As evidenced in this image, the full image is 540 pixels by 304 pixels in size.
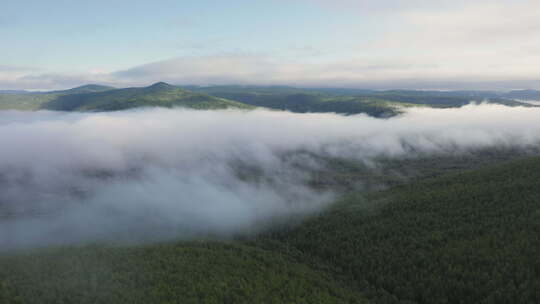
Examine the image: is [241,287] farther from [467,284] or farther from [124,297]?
[467,284]

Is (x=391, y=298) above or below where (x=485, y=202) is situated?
below

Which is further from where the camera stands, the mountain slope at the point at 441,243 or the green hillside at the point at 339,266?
the mountain slope at the point at 441,243

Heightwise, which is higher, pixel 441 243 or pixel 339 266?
pixel 441 243

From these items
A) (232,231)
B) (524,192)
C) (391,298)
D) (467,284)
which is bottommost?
(232,231)

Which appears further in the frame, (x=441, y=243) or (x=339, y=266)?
(x=441, y=243)

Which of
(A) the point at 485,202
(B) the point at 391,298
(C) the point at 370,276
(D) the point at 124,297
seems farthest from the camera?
(A) the point at 485,202

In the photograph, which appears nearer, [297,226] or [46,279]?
[46,279]

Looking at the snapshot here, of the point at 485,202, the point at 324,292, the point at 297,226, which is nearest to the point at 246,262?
the point at 324,292

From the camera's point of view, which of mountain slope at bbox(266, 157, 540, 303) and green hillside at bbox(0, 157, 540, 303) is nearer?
green hillside at bbox(0, 157, 540, 303)
